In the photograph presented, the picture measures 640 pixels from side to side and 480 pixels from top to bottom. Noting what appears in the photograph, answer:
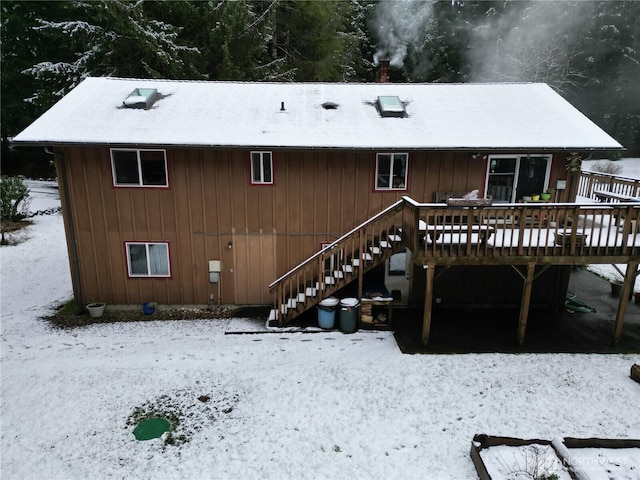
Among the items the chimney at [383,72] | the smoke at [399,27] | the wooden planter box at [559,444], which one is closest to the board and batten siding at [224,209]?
the chimney at [383,72]

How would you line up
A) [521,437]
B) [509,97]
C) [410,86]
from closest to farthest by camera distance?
1. [521,437]
2. [509,97]
3. [410,86]

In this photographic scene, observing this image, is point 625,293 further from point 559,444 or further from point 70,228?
point 70,228

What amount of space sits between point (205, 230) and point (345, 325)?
15.3 feet

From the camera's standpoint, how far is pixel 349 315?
1039 centimetres

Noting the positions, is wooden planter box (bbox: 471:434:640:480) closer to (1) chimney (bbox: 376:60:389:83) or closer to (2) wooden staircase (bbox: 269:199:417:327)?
(2) wooden staircase (bbox: 269:199:417:327)

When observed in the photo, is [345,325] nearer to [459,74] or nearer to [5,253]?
[5,253]

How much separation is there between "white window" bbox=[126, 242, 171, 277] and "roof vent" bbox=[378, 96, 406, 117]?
287 inches

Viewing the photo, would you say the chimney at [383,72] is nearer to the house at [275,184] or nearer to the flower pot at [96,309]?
the house at [275,184]

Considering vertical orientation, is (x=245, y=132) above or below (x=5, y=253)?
above

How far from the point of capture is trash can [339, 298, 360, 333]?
10352 millimetres

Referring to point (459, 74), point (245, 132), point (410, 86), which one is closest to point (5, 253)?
point (245, 132)

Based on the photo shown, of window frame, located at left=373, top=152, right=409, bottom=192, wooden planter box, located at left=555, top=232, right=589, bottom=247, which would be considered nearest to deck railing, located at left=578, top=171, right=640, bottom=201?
wooden planter box, located at left=555, top=232, right=589, bottom=247

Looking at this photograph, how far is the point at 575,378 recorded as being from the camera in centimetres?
836

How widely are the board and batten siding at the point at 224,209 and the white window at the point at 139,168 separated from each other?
0.55 feet
